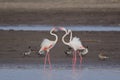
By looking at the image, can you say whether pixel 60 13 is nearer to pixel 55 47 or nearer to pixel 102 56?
pixel 55 47

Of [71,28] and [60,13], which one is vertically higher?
[60,13]

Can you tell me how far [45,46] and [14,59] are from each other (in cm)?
138
